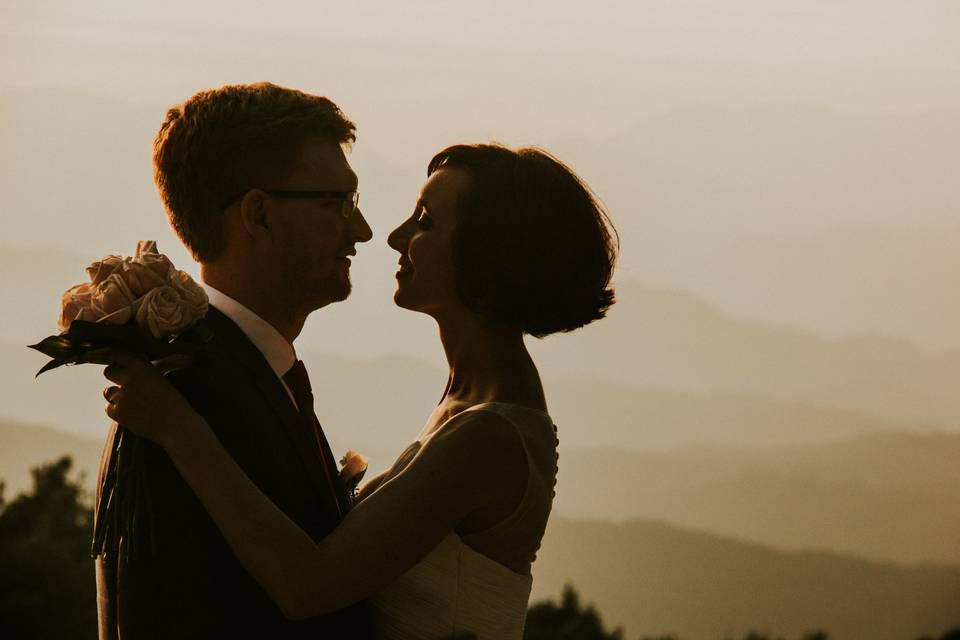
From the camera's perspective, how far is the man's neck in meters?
2.35

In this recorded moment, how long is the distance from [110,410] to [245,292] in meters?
0.48

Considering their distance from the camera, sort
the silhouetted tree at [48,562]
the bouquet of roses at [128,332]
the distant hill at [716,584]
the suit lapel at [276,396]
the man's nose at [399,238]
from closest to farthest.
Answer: the bouquet of roses at [128,332] → the suit lapel at [276,396] → the man's nose at [399,238] → the silhouetted tree at [48,562] → the distant hill at [716,584]

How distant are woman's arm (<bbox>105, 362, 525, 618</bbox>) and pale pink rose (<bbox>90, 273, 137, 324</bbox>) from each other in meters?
0.10

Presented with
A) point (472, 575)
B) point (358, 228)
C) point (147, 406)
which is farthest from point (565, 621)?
point (147, 406)

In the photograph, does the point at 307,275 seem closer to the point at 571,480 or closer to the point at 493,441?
the point at 493,441

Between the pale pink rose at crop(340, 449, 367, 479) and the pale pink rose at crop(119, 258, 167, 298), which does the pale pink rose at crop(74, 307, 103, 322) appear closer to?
the pale pink rose at crop(119, 258, 167, 298)

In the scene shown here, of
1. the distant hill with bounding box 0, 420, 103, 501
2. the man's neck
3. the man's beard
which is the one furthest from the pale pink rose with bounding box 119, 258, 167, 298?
the distant hill with bounding box 0, 420, 103, 501

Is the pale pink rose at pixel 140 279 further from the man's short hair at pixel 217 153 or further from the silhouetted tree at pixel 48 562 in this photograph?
the silhouetted tree at pixel 48 562

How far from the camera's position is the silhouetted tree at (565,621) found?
4.92 metres

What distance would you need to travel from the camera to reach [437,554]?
2260mm

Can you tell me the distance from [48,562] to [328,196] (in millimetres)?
3140

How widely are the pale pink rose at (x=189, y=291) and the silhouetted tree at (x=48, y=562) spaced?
3.29 m

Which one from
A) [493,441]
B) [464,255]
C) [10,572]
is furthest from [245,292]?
[10,572]

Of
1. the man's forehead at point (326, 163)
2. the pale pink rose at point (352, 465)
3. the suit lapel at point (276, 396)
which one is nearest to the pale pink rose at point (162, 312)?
the suit lapel at point (276, 396)
